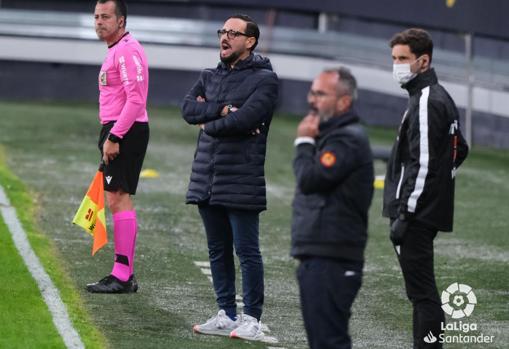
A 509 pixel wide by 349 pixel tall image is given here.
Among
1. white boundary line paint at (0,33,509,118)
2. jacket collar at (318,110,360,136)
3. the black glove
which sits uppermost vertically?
white boundary line paint at (0,33,509,118)

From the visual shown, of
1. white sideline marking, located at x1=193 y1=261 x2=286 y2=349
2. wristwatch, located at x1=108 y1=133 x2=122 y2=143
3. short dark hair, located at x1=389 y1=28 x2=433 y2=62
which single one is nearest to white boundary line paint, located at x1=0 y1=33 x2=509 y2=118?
white sideline marking, located at x1=193 y1=261 x2=286 y2=349

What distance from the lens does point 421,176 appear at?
7.47m

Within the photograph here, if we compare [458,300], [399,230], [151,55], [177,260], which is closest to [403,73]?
[399,230]

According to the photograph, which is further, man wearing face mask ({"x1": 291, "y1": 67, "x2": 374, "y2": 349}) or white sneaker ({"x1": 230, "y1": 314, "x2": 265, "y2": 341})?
white sneaker ({"x1": 230, "y1": 314, "x2": 265, "y2": 341})

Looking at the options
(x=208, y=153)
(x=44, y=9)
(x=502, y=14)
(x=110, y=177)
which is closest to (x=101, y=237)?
(x=110, y=177)

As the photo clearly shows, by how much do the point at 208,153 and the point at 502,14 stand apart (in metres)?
14.2

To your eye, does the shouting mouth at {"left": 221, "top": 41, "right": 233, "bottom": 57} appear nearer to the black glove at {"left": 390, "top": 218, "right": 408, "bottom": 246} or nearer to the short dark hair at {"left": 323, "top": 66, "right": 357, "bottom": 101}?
the black glove at {"left": 390, "top": 218, "right": 408, "bottom": 246}

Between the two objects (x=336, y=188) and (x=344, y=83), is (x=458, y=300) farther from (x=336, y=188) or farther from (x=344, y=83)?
(x=344, y=83)

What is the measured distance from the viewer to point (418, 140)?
24.6 feet

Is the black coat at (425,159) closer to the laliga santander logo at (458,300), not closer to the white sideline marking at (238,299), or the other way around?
the white sideline marking at (238,299)

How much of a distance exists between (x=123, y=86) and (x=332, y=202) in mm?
3498

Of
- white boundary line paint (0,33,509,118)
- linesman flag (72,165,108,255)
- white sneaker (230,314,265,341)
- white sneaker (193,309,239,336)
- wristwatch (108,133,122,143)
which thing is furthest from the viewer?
white boundary line paint (0,33,509,118)

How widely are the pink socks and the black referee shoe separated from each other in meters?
0.04

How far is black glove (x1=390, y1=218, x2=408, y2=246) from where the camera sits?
7531mm
